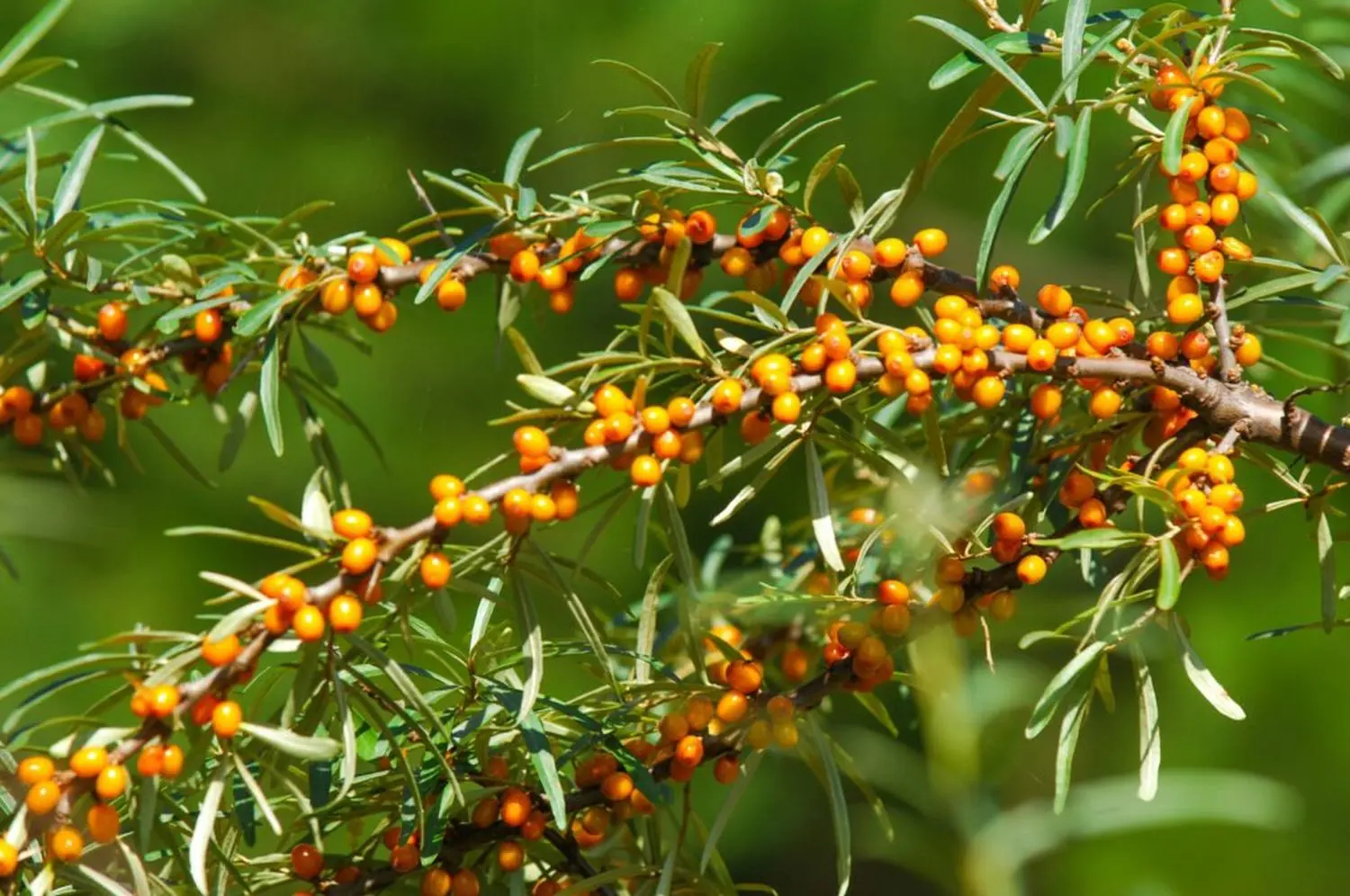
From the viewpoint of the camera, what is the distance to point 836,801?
1.80 ft

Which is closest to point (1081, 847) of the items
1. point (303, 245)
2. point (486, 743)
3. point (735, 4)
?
point (486, 743)

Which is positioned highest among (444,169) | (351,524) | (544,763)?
(351,524)

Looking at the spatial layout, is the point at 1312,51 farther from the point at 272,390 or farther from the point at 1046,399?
the point at 272,390

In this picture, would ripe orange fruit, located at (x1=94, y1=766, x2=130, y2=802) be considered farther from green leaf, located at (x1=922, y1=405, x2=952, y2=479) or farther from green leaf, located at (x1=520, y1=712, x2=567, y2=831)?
green leaf, located at (x1=922, y1=405, x2=952, y2=479)

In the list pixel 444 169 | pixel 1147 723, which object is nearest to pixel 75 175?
pixel 1147 723

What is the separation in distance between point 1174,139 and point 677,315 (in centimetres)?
19

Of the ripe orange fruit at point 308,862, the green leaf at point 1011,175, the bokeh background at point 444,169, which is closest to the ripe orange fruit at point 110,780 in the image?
the ripe orange fruit at point 308,862

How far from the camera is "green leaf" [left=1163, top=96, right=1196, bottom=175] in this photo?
48cm

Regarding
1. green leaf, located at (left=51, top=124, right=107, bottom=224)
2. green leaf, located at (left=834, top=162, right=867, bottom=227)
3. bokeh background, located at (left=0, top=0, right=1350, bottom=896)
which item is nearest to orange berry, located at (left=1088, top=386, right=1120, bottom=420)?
green leaf, located at (left=834, top=162, right=867, bottom=227)

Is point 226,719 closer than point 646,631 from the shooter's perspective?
Yes

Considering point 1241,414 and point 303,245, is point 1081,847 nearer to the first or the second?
point 1241,414

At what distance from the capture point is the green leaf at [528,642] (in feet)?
1.61

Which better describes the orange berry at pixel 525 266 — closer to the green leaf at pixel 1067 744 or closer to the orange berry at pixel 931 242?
the orange berry at pixel 931 242

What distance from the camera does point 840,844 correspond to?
0.55 metres
